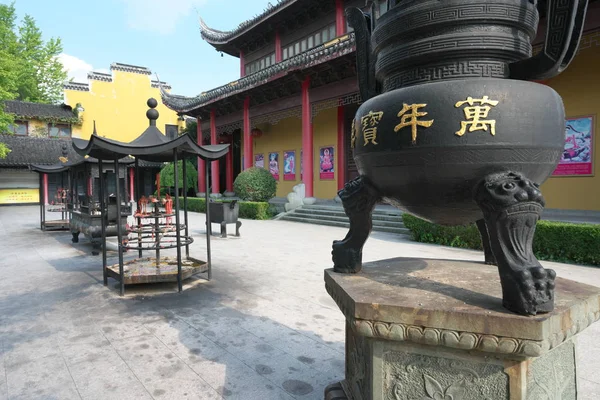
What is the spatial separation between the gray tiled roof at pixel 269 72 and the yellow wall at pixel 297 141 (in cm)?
275

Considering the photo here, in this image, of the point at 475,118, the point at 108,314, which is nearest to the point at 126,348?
the point at 108,314

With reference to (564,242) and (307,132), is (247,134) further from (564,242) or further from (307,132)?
(564,242)

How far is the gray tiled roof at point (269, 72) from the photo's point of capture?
1148 cm

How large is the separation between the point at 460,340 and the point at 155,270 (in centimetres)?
457

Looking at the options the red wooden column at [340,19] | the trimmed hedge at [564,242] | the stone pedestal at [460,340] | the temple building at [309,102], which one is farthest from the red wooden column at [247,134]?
the stone pedestal at [460,340]

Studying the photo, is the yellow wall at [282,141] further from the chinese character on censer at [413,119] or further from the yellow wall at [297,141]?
the chinese character on censer at [413,119]

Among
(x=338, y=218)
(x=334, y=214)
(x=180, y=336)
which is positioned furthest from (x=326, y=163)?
(x=180, y=336)

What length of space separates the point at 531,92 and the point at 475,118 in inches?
10.8

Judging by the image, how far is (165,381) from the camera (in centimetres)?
255

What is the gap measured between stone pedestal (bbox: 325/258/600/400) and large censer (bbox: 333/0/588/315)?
0.39 feet

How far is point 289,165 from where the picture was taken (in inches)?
692

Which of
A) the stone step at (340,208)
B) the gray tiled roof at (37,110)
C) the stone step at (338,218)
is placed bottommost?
the stone step at (338,218)

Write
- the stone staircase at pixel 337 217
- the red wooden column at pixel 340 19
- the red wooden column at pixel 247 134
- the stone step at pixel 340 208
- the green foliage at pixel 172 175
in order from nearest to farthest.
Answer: the stone staircase at pixel 337 217 → the stone step at pixel 340 208 → the red wooden column at pixel 340 19 → the red wooden column at pixel 247 134 → the green foliage at pixel 172 175

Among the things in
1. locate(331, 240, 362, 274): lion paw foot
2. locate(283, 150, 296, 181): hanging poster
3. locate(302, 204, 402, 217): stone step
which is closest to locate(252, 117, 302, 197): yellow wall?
locate(283, 150, 296, 181): hanging poster
